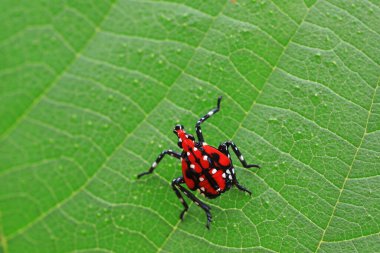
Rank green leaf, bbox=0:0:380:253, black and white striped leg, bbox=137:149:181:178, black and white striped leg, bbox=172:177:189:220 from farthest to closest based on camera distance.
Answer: black and white striped leg, bbox=172:177:189:220, black and white striped leg, bbox=137:149:181:178, green leaf, bbox=0:0:380:253

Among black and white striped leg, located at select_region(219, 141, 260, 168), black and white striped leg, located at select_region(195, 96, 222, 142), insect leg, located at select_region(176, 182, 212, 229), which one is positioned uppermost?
black and white striped leg, located at select_region(195, 96, 222, 142)

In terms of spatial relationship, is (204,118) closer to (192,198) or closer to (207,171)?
(207,171)

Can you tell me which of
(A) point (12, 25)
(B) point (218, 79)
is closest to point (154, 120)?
(B) point (218, 79)

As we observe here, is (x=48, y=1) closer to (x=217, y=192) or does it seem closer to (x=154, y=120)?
(x=154, y=120)

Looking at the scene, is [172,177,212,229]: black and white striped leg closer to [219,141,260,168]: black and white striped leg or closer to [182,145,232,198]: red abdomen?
[182,145,232,198]: red abdomen

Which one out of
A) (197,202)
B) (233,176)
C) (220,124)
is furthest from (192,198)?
(220,124)

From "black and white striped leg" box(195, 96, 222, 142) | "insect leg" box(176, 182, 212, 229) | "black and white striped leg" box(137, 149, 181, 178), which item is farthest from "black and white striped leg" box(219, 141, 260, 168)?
"insect leg" box(176, 182, 212, 229)
